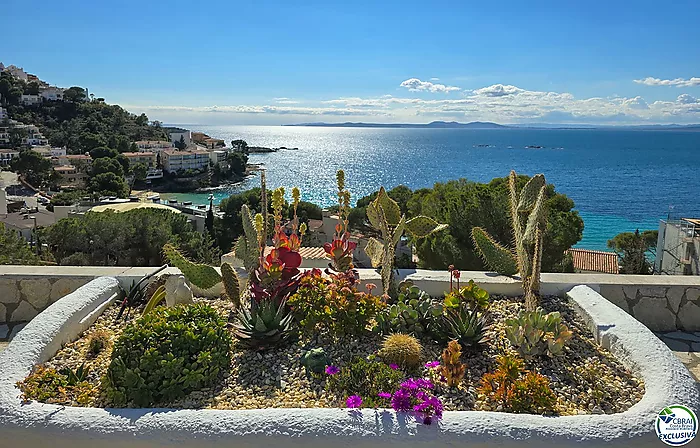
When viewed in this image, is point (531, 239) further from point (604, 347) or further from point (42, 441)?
point (42, 441)

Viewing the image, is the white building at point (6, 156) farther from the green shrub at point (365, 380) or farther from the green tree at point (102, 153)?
the green shrub at point (365, 380)

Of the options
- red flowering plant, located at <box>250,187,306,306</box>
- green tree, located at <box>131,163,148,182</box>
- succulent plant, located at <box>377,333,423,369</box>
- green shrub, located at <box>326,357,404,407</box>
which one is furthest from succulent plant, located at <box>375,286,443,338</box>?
green tree, located at <box>131,163,148,182</box>

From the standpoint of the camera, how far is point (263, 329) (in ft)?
11.3

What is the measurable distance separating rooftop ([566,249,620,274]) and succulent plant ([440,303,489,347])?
68.7 ft

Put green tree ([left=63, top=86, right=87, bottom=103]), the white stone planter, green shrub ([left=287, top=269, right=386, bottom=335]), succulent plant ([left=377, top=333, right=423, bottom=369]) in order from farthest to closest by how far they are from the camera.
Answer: green tree ([left=63, top=86, right=87, bottom=103]) < green shrub ([left=287, top=269, right=386, bottom=335]) < succulent plant ([left=377, top=333, right=423, bottom=369]) < the white stone planter

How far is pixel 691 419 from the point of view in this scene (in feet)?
8.81

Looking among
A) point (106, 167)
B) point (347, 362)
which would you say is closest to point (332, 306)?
point (347, 362)

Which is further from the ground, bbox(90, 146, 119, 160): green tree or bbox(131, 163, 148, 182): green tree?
bbox(90, 146, 119, 160): green tree

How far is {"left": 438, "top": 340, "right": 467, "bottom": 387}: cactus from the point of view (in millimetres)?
3041

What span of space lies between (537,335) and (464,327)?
0.48 metres

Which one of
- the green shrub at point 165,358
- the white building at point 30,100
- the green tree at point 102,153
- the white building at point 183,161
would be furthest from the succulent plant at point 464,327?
the white building at point 30,100

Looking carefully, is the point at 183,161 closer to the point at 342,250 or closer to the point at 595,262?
the point at 595,262

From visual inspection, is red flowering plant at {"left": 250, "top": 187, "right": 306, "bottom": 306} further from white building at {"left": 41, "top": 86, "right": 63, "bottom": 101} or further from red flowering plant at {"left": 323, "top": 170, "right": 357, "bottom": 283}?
white building at {"left": 41, "top": 86, "right": 63, "bottom": 101}

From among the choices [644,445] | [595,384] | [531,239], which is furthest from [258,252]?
[644,445]
